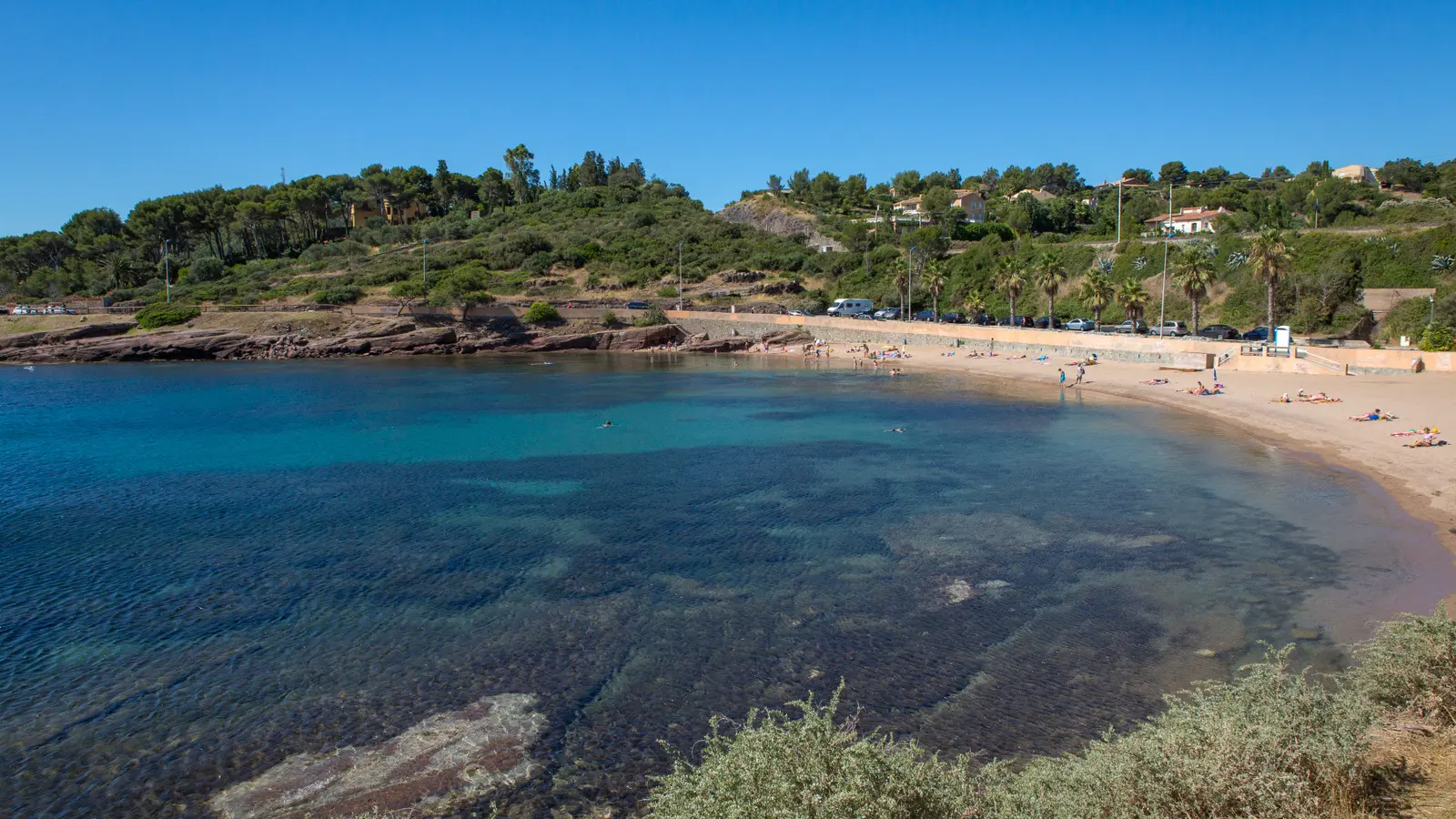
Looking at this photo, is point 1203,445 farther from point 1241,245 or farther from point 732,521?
point 1241,245

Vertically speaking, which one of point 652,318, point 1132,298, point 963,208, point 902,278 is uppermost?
point 963,208

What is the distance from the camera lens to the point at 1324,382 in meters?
42.9

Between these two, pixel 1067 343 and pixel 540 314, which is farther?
pixel 540 314

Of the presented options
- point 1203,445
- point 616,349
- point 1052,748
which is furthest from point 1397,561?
point 616,349

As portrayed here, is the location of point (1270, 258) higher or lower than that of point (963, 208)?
lower

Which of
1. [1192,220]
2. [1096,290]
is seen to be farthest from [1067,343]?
[1192,220]

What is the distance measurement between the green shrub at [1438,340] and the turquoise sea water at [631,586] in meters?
18.2

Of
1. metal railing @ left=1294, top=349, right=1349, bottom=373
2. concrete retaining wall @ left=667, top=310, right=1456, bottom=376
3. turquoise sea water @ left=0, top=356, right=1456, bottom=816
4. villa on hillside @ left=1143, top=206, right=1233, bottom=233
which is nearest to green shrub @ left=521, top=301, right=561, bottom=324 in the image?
concrete retaining wall @ left=667, top=310, right=1456, bottom=376

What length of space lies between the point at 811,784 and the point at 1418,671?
7940 mm

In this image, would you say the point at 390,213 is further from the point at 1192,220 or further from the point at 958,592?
the point at 958,592

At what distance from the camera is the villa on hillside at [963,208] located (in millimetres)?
129750

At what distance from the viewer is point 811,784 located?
24.3 feet

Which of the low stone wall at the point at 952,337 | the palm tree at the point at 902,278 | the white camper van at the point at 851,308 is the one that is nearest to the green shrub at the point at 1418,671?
the low stone wall at the point at 952,337

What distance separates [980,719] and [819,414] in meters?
32.6
